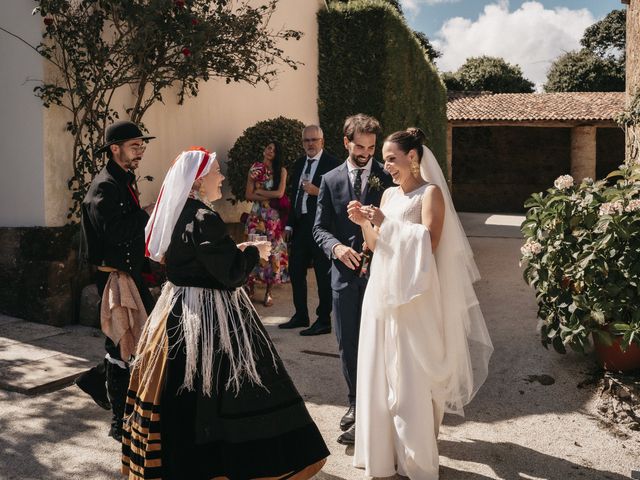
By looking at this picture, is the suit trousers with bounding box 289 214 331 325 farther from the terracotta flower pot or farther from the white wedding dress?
the white wedding dress

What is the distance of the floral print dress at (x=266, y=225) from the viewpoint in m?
7.93

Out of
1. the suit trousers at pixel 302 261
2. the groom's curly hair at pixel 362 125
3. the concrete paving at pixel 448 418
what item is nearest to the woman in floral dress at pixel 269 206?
the suit trousers at pixel 302 261

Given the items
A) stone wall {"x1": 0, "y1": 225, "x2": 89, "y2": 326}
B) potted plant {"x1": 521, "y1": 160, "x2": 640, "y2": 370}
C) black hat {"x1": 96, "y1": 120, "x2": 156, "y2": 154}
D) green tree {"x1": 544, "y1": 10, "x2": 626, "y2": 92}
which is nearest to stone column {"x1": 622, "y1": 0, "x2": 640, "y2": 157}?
potted plant {"x1": 521, "y1": 160, "x2": 640, "y2": 370}

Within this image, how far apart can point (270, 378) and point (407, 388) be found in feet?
2.57

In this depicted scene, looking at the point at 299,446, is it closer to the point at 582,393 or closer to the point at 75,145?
the point at 582,393

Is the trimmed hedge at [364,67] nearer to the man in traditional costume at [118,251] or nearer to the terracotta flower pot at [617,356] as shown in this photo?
the terracotta flower pot at [617,356]

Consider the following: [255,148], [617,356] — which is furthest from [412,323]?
[255,148]

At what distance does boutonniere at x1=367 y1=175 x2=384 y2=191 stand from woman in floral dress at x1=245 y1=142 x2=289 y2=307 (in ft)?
11.6

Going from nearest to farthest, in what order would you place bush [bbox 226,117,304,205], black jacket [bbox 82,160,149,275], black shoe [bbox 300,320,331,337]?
black jacket [bbox 82,160,149,275], black shoe [bbox 300,320,331,337], bush [bbox 226,117,304,205]

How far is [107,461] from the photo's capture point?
385 centimetres

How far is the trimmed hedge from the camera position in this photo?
1190 cm

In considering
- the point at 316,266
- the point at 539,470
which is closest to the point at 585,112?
the point at 316,266

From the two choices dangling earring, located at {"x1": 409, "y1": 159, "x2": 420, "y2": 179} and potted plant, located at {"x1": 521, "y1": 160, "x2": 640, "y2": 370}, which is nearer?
dangling earring, located at {"x1": 409, "y1": 159, "x2": 420, "y2": 179}

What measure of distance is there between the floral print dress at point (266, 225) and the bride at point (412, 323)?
413 cm
